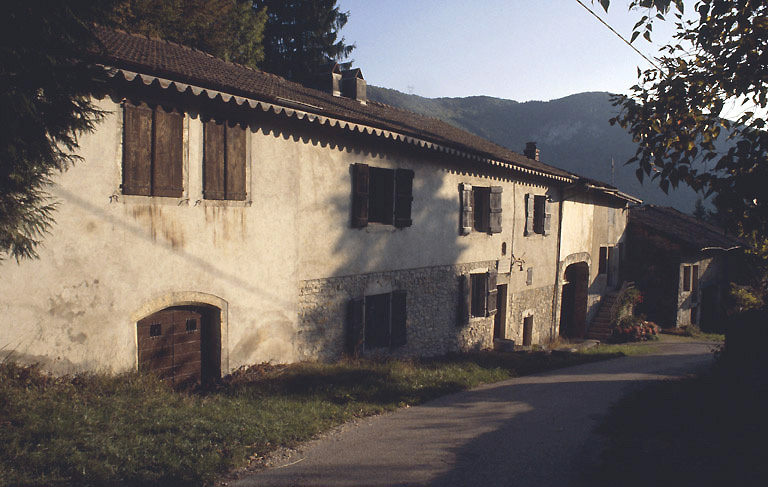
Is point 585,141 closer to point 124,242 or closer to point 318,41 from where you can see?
point 318,41

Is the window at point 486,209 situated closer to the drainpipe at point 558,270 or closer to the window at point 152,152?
the drainpipe at point 558,270

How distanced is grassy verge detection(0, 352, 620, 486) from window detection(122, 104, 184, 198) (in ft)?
8.58

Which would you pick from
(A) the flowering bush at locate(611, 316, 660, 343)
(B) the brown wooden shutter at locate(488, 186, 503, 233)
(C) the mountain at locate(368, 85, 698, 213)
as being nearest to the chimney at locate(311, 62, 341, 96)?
(B) the brown wooden shutter at locate(488, 186, 503, 233)

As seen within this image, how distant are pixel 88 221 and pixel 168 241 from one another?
1080 millimetres

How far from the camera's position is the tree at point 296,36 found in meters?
27.1

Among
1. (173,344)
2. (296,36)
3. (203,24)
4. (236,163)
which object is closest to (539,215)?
(236,163)

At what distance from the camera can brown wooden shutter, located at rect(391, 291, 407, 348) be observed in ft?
36.0

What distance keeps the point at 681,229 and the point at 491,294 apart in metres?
15.1

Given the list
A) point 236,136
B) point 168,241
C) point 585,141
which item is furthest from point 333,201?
point 585,141

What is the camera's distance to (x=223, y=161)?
777cm

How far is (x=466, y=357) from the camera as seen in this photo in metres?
12.2

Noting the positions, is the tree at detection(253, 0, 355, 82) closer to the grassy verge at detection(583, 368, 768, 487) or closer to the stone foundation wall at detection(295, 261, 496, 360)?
the stone foundation wall at detection(295, 261, 496, 360)

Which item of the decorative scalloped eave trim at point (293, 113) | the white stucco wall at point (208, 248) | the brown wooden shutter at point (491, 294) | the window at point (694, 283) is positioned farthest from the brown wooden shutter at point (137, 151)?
the window at point (694, 283)

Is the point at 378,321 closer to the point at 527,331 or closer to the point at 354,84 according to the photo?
the point at 527,331
